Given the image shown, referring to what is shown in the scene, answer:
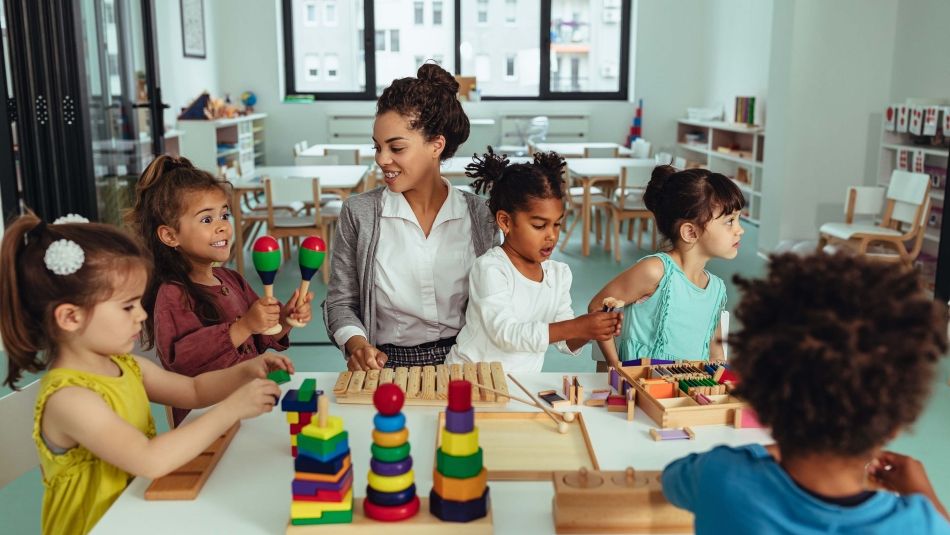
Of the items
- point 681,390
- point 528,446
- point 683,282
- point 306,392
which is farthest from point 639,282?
point 306,392

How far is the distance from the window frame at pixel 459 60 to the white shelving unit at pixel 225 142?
0.79 metres

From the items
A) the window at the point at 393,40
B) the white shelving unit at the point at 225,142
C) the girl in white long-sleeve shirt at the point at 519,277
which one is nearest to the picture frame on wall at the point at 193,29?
the white shelving unit at the point at 225,142

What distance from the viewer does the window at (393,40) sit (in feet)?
32.9

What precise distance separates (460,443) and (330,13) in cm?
963

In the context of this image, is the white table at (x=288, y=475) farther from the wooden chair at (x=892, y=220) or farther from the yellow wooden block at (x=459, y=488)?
the wooden chair at (x=892, y=220)

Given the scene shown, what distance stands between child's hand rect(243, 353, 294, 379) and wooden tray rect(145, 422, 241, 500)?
0.70ft

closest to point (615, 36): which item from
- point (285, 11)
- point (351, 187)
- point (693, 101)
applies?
point (693, 101)

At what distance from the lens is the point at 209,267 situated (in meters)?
1.97

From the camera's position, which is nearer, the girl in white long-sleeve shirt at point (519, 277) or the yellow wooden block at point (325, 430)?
the yellow wooden block at point (325, 430)

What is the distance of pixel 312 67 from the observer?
33.3 feet

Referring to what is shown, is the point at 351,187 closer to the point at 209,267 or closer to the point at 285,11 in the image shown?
the point at 209,267

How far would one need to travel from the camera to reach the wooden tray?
1.17 m

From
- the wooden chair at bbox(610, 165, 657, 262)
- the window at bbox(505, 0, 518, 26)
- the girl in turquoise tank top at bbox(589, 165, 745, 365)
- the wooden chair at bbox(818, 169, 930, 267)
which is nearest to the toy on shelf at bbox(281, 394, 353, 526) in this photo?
the girl in turquoise tank top at bbox(589, 165, 745, 365)

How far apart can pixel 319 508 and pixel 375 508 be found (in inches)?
2.8
